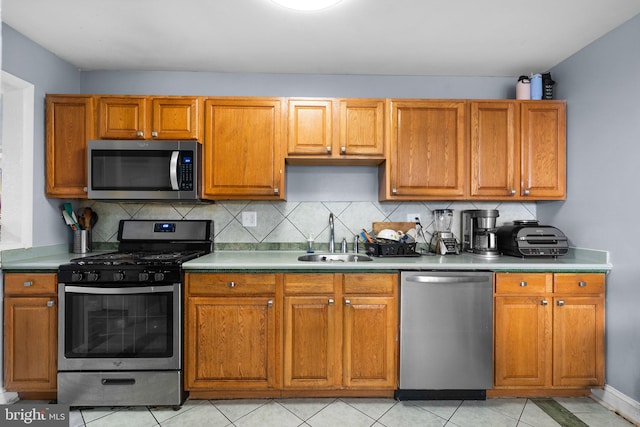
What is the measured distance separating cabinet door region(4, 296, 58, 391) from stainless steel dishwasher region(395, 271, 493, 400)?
7.48 feet

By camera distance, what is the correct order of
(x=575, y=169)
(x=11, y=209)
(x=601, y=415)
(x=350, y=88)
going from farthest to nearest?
1. (x=350, y=88)
2. (x=575, y=169)
3. (x=11, y=209)
4. (x=601, y=415)

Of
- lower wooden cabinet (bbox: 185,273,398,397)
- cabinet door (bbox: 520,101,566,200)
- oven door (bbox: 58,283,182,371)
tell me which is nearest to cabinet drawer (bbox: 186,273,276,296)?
lower wooden cabinet (bbox: 185,273,398,397)

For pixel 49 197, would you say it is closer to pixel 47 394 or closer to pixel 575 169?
pixel 47 394

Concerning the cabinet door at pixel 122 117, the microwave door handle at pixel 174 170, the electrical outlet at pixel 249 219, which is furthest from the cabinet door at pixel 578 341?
the cabinet door at pixel 122 117

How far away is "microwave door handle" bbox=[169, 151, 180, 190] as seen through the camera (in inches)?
103

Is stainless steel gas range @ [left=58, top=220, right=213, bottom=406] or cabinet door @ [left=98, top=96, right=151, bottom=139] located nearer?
stainless steel gas range @ [left=58, top=220, right=213, bottom=406]

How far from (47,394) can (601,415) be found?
3.57m

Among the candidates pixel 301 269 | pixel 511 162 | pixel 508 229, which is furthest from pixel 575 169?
pixel 301 269

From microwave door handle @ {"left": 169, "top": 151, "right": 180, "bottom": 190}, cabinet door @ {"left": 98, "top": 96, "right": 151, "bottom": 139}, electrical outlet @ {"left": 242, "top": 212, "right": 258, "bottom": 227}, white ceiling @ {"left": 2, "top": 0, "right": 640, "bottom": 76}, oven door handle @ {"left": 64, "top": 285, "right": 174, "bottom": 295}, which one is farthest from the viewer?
electrical outlet @ {"left": 242, "top": 212, "right": 258, "bottom": 227}

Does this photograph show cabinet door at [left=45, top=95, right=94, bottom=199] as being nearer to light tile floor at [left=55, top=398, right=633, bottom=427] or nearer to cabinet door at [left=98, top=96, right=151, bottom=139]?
cabinet door at [left=98, top=96, right=151, bottom=139]

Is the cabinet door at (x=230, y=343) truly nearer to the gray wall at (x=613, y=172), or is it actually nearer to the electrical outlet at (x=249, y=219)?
the electrical outlet at (x=249, y=219)

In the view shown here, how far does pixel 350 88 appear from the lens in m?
3.09

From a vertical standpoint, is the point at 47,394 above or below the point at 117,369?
below
